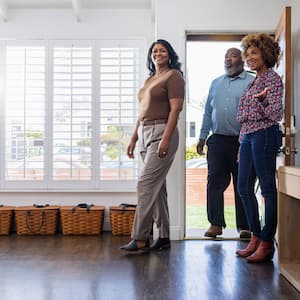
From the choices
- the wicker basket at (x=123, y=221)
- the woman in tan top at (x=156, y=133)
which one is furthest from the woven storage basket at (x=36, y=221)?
the woman in tan top at (x=156, y=133)

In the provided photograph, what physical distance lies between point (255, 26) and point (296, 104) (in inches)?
30.9

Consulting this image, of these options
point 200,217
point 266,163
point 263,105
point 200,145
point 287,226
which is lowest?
point 200,217

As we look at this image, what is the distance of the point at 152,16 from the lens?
14.1ft

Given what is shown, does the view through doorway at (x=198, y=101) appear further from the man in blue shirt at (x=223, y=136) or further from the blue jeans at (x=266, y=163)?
Answer: the blue jeans at (x=266, y=163)

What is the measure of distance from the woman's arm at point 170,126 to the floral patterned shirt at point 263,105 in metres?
0.46

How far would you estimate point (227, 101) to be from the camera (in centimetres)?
374

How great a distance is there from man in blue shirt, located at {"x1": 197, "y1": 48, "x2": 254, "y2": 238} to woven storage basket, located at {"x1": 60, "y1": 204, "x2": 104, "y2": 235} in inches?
41.3

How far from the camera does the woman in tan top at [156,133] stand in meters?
3.16

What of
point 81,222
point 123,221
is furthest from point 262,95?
point 81,222

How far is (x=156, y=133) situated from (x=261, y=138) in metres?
0.78

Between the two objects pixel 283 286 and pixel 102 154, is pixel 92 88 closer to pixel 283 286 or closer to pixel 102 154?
pixel 102 154

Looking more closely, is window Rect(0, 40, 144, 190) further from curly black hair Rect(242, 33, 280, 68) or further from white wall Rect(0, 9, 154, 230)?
curly black hair Rect(242, 33, 280, 68)

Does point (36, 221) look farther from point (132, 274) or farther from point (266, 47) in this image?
point (266, 47)

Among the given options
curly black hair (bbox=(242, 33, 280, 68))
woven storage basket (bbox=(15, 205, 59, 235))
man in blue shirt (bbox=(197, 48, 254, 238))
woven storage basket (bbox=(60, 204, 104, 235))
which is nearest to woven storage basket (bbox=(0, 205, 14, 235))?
woven storage basket (bbox=(15, 205, 59, 235))
